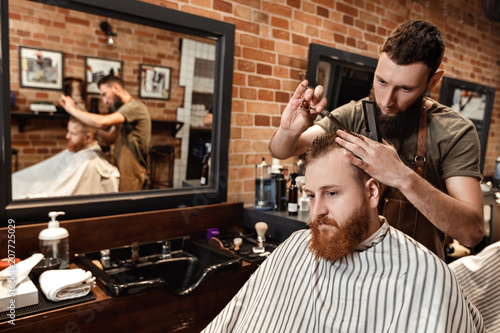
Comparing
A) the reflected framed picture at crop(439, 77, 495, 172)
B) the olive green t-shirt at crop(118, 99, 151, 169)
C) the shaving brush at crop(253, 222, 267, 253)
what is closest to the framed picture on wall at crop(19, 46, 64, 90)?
the olive green t-shirt at crop(118, 99, 151, 169)

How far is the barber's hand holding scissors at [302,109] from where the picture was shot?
1286 millimetres

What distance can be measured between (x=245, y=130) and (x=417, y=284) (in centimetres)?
161

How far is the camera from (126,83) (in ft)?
6.53

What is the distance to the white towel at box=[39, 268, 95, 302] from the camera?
1400 millimetres

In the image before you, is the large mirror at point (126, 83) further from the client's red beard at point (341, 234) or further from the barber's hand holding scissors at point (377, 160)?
the barber's hand holding scissors at point (377, 160)

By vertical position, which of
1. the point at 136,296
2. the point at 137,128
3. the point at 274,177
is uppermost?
the point at 137,128

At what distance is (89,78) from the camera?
187 centimetres

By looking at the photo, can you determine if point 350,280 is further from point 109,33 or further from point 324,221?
point 109,33

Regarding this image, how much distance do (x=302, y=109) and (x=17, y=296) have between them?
1163 millimetres

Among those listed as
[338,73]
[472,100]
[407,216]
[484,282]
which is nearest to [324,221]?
[407,216]

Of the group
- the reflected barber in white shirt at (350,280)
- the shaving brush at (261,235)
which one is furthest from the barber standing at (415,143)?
the shaving brush at (261,235)

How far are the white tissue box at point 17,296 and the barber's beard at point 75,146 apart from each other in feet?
2.38

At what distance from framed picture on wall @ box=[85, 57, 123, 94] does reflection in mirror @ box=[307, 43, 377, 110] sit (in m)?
1.36

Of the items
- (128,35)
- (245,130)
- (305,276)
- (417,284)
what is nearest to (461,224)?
(417,284)
